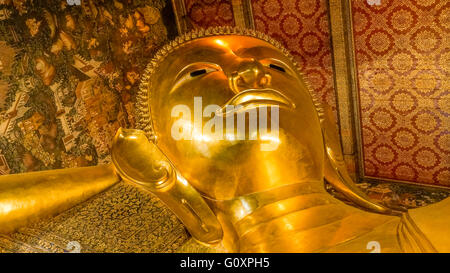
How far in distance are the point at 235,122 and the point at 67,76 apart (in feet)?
7.17

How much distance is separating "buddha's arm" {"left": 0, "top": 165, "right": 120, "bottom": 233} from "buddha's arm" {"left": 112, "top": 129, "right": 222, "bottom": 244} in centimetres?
9

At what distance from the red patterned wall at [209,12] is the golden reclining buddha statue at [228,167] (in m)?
2.66

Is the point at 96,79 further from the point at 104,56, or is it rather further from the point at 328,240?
the point at 328,240

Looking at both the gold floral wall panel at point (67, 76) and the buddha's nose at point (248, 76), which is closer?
the buddha's nose at point (248, 76)

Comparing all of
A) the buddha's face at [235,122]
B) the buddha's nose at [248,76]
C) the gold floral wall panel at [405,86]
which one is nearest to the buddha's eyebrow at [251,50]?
the buddha's face at [235,122]

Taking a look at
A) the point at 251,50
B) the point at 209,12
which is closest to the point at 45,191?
the point at 251,50

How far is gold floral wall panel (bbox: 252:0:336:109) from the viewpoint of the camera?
372 cm

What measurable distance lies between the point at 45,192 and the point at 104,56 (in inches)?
96.7

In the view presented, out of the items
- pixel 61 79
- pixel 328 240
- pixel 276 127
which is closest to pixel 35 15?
pixel 61 79

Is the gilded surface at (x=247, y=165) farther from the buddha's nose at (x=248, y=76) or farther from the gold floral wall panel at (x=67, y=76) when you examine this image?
the gold floral wall panel at (x=67, y=76)

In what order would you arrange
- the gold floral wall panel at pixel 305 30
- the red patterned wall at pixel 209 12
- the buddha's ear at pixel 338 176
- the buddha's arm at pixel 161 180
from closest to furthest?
1. the buddha's arm at pixel 161 180
2. the buddha's ear at pixel 338 176
3. the gold floral wall panel at pixel 305 30
4. the red patterned wall at pixel 209 12

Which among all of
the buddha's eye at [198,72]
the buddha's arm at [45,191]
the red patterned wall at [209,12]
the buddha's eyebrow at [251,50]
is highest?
the red patterned wall at [209,12]

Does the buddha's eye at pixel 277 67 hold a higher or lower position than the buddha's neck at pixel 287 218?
higher

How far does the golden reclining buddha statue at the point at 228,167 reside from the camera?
133cm
